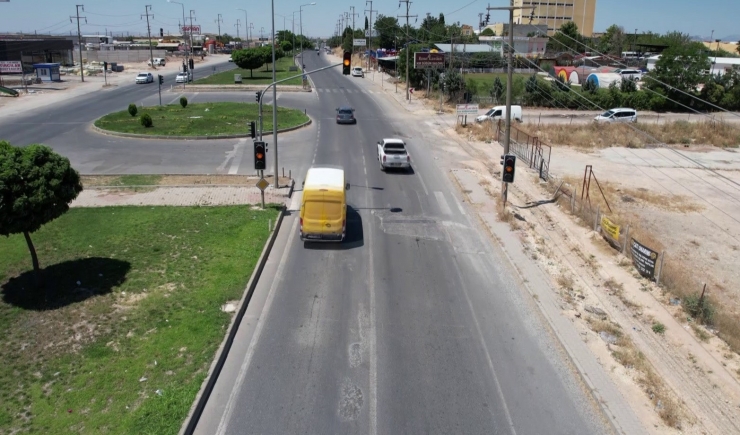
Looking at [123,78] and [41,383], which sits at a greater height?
[123,78]

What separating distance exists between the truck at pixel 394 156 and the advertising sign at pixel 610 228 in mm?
11449

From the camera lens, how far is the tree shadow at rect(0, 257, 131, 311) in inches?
588

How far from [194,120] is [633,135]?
1276 inches

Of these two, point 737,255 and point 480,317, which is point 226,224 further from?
point 737,255

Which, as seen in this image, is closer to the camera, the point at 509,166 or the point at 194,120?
the point at 509,166

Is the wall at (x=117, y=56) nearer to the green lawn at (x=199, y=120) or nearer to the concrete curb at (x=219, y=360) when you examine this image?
the green lawn at (x=199, y=120)

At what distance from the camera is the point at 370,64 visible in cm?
11850

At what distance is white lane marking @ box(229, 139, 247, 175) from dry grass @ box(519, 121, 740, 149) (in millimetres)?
20542

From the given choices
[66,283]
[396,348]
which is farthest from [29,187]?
[396,348]

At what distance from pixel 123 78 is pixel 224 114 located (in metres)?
48.0

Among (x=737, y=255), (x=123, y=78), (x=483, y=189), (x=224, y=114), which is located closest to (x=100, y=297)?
(x=483, y=189)

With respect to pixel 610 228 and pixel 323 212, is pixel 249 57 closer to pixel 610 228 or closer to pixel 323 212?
pixel 323 212

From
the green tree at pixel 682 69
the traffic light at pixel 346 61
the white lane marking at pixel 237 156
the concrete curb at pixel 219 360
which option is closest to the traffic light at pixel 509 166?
the traffic light at pixel 346 61

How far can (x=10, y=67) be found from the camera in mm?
69875
